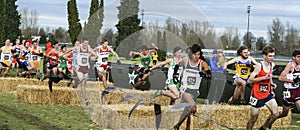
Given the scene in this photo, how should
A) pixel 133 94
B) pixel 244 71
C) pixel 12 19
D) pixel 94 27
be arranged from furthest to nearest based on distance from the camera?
pixel 12 19
pixel 133 94
pixel 244 71
pixel 94 27

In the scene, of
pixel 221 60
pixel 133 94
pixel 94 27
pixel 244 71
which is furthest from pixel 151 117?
pixel 133 94

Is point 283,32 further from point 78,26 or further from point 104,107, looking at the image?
point 104,107

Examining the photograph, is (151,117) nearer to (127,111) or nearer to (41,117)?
(127,111)

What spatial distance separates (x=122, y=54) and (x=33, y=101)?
3091 millimetres

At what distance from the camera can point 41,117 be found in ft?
43.1

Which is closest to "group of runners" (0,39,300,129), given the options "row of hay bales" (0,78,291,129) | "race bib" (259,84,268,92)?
"race bib" (259,84,268,92)

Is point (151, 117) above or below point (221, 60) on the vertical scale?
below

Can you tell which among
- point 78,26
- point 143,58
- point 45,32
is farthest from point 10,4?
point 45,32

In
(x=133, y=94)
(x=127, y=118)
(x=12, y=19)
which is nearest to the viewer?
(x=127, y=118)

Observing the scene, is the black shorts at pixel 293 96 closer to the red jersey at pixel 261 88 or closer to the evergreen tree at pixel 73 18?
the red jersey at pixel 261 88

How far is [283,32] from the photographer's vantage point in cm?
6531

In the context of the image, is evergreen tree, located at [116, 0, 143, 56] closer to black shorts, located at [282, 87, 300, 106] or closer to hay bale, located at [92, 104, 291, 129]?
hay bale, located at [92, 104, 291, 129]

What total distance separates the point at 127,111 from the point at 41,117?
2.57m

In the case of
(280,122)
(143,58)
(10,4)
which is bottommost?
Answer: (280,122)
